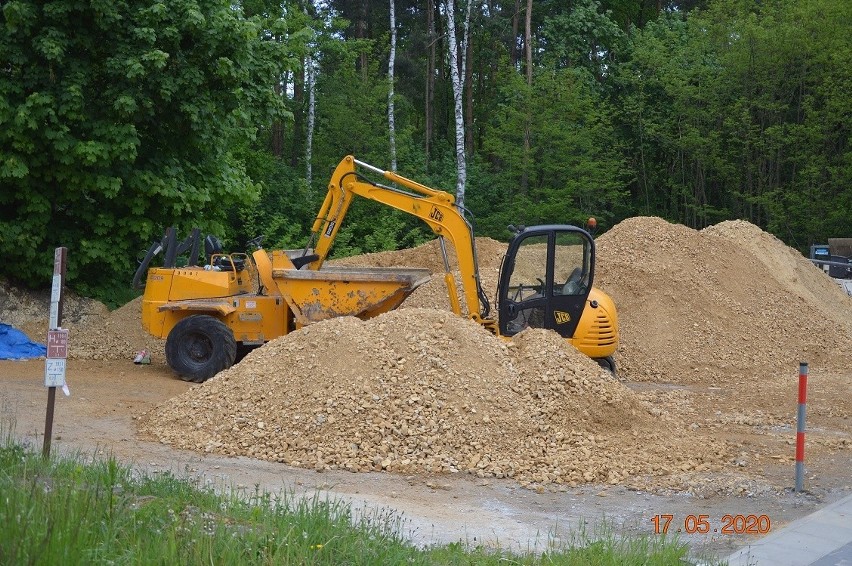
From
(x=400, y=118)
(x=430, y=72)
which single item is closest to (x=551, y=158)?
(x=400, y=118)

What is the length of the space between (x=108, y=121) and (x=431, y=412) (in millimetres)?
9654

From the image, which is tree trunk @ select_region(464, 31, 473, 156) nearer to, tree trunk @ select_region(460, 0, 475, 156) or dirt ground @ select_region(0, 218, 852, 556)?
tree trunk @ select_region(460, 0, 475, 156)

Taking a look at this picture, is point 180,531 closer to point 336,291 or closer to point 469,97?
point 336,291

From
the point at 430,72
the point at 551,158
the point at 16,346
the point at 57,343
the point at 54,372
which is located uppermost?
the point at 430,72

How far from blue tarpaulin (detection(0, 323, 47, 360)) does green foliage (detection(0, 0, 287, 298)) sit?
1.93 m

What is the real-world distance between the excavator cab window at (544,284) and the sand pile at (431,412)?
1967mm

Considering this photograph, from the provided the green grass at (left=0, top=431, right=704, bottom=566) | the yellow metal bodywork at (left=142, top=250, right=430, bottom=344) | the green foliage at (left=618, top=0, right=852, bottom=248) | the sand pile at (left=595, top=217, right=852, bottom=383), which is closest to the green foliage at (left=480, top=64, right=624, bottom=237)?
the green foliage at (left=618, top=0, right=852, bottom=248)

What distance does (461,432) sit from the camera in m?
9.67

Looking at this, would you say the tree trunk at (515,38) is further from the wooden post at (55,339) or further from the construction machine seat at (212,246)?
the wooden post at (55,339)

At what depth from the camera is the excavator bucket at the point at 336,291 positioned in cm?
1373

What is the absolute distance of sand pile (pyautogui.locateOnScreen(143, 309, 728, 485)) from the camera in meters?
9.41

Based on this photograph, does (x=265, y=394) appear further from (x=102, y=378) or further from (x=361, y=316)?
(x=102, y=378)

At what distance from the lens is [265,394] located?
1033 cm
